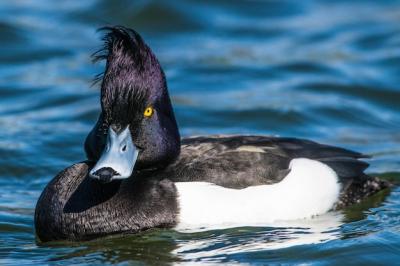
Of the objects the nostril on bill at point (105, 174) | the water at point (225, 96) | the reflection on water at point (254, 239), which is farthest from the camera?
the water at point (225, 96)

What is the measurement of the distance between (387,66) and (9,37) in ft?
19.1

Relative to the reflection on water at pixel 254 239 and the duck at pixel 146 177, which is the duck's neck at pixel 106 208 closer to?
the duck at pixel 146 177

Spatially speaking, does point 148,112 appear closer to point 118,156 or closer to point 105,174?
point 118,156

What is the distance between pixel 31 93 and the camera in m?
13.6

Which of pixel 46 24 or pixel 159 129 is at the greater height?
pixel 46 24

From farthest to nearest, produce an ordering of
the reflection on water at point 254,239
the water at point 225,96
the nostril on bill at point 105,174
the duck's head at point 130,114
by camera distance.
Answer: the water at point 225,96, the reflection on water at point 254,239, the duck's head at point 130,114, the nostril on bill at point 105,174

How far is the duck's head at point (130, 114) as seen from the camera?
7773mm

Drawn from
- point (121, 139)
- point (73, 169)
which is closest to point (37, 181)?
point (73, 169)

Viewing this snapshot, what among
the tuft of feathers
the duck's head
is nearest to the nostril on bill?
the duck's head

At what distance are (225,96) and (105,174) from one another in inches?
Result: 233

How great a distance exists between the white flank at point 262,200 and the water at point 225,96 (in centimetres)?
11

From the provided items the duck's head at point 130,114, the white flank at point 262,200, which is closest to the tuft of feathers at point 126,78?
the duck's head at point 130,114

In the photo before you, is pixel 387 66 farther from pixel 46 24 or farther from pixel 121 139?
pixel 121 139

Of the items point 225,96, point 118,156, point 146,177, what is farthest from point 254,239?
point 225,96
